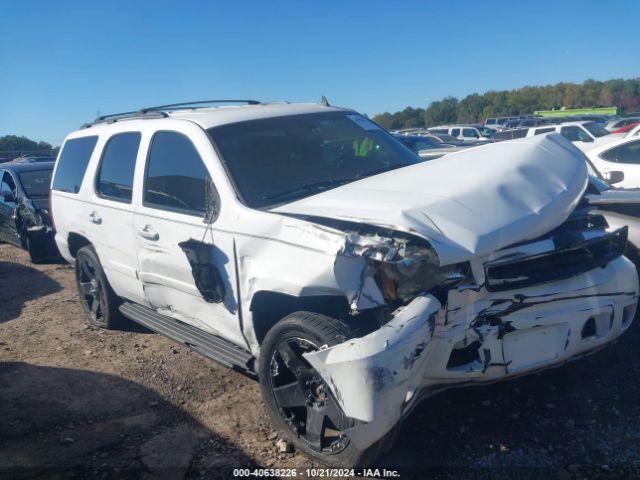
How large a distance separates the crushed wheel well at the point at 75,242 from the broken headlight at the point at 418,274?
3.75 metres

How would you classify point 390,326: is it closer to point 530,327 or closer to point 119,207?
point 530,327

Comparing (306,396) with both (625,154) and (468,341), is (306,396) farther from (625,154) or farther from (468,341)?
(625,154)

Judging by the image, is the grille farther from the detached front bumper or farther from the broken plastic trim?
the broken plastic trim

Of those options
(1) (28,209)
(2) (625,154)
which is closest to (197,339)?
(1) (28,209)

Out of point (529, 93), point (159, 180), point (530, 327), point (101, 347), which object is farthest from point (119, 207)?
point (529, 93)

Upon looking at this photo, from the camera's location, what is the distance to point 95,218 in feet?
16.3

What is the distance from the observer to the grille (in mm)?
2768

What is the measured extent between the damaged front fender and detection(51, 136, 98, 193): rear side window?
374 cm

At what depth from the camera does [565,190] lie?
3.20 metres

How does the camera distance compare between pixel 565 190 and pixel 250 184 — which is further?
pixel 250 184

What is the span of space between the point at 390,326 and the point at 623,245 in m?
1.67

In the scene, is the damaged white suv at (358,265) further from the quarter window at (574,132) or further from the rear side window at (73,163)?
the quarter window at (574,132)

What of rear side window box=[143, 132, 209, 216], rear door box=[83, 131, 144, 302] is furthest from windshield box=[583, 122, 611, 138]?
rear side window box=[143, 132, 209, 216]

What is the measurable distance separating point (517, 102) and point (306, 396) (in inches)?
2176
